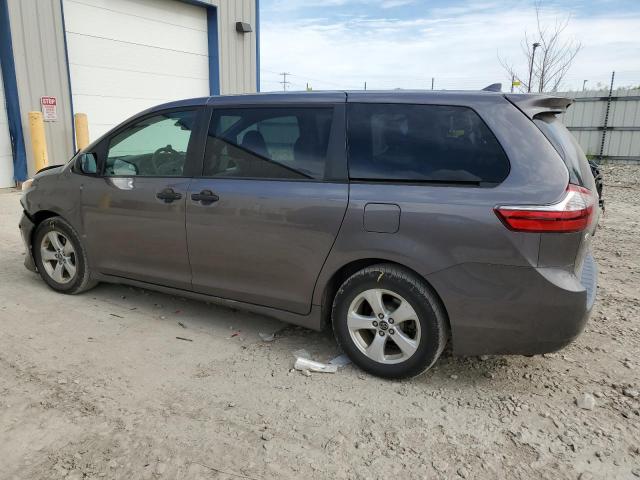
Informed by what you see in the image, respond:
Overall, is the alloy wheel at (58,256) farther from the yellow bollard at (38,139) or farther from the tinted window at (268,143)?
the yellow bollard at (38,139)

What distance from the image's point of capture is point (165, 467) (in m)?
2.36

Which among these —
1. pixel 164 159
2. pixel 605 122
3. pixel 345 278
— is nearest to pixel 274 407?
pixel 345 278

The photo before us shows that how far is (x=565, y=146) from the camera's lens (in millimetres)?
2943

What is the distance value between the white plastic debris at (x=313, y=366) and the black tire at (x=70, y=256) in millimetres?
2195

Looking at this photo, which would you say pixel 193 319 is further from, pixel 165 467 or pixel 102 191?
pixel 165 467

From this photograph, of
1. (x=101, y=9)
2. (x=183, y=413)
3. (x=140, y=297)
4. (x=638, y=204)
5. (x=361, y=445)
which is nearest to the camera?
(x=361, y=445)

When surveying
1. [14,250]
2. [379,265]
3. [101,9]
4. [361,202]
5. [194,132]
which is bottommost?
[14,250]

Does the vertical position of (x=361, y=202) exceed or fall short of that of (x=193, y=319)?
it exceeds it

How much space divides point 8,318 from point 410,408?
3.21 meters

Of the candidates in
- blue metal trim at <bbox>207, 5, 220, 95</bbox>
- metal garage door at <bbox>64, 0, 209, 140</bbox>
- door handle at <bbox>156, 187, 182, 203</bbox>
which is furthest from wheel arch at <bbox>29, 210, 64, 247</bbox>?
blue metal trim at <bbox>207, 5, 220, 95</bbox>

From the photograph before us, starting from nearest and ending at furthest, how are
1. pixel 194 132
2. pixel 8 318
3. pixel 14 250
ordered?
pixel 194 132
pixel 8 318
pixel 14 250

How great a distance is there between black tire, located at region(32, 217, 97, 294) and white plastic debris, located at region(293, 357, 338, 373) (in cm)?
219

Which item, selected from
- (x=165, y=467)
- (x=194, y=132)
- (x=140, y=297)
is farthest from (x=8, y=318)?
(x=165, y=467)

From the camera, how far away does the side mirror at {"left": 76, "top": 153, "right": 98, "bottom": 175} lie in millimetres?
4188
